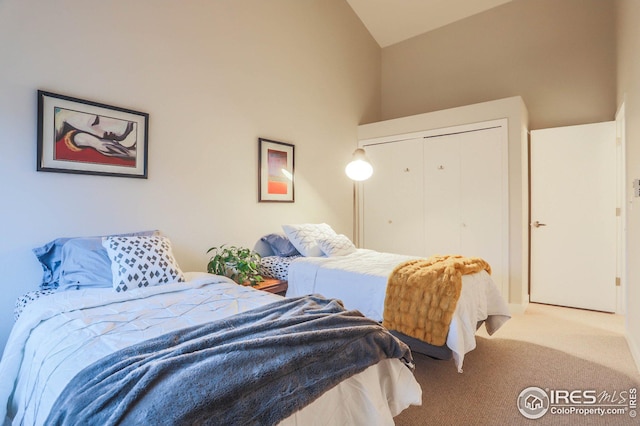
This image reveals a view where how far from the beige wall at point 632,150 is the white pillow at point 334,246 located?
7.48 feet

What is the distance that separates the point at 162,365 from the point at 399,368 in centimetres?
97

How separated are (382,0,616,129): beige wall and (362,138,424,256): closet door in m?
1.11

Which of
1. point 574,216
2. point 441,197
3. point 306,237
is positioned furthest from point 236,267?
point 574,216

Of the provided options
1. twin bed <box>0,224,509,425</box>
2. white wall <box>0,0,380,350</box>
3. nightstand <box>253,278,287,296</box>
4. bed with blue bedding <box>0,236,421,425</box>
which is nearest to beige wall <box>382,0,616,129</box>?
white wall <box>0,0,380,350</box>

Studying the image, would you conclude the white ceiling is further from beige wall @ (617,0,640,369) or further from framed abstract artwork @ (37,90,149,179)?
framed abstract artwork @ (37,90,149,179)

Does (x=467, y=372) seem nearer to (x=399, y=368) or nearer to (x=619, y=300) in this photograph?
(x=399, y=368)

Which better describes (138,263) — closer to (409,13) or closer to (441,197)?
(441,197)

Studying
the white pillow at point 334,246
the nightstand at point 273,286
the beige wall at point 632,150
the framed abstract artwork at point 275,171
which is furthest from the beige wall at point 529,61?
the nightstand at point 273,286

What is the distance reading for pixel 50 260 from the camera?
2.13 metres

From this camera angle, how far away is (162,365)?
0.93 metres

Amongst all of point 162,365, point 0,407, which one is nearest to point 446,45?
point 162,365

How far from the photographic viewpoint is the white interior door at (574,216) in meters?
3.72

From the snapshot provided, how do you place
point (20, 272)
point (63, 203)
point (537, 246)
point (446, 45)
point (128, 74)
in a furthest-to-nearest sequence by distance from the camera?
point (446, 45) → point (537, 246) → point (128, 74) → point (63, 203) → point (20, 272)

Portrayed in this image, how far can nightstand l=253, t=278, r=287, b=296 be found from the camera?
114 inches
